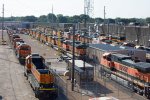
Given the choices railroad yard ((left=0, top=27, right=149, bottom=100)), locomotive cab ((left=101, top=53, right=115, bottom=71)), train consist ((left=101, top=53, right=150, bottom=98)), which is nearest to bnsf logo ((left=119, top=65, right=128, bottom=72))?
train consist ((left=101, top=53, right=150, bottom=98))

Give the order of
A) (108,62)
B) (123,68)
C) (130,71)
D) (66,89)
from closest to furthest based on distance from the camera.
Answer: (66,89) < (130,71) < (123,68) < (108,62)

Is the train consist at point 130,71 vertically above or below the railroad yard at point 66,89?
above

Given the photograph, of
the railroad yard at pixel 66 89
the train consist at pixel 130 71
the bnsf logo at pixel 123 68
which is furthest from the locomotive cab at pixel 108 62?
the bnsf logo at pixel 123 68

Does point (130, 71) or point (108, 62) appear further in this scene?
point (108, 62)

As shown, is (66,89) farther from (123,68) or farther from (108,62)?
(108,62)

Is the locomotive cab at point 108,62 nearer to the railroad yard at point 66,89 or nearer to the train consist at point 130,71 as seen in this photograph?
the train consist at point 130,71

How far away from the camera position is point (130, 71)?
32.4 metres

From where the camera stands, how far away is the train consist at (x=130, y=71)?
96.2 feet

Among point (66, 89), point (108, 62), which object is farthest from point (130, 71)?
point (66, 89)

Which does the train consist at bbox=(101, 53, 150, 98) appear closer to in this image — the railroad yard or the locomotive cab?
the locomotive cab

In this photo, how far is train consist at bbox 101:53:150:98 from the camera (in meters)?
29.3

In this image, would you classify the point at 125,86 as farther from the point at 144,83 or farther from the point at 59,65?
the point at 59,65

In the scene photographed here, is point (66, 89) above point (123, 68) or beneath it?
beneath

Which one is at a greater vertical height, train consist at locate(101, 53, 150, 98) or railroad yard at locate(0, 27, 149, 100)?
train consist at locate(101, 53, 150, 98)
